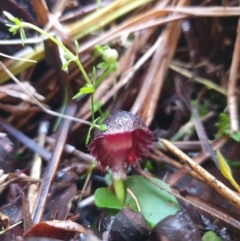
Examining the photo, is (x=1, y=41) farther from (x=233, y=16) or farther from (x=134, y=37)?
(x=233, y=16)

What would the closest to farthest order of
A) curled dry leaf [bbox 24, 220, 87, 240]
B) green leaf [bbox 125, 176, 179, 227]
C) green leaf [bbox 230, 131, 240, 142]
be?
curled dry leaf [bbox 24, 220, 87, 240] < green leaf [bbox 125, 176, 179, 227] < green leaf [bbox 230, 131, 240, 142]

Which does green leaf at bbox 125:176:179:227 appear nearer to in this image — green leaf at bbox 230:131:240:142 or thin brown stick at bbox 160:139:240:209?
thin brown stick at bbox 160:139:240:209

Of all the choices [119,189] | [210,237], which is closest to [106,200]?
[119,189]

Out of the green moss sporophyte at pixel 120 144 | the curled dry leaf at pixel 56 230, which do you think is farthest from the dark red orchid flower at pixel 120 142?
the curled dry leaf at pixel 56 230

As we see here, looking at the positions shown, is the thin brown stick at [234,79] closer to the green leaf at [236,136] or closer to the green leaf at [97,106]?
the green leaf at [236,136]

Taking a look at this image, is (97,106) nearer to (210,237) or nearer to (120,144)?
(120,144)

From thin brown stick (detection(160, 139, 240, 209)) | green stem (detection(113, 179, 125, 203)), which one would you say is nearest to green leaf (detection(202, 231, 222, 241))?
thin brown stick (detection(160, 139, 240, 209))

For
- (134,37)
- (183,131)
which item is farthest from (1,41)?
(183,131)
